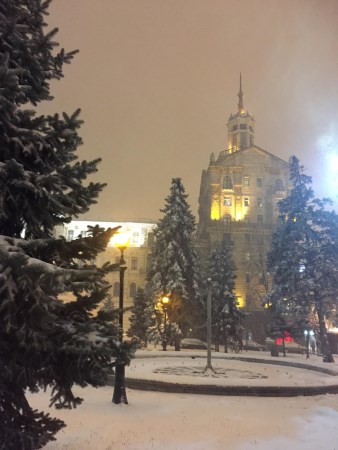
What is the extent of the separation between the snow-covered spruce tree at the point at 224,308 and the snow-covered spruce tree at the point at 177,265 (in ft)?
7.06

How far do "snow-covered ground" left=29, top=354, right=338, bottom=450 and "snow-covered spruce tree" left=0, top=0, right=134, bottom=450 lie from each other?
1.95 m

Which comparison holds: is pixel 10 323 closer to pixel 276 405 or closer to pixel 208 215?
pixel 276 405

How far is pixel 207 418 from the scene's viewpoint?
964 cm

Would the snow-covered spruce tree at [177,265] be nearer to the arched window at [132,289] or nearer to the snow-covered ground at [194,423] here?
the snow-covered ground at [194,423]

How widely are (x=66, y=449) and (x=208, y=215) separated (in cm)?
7897

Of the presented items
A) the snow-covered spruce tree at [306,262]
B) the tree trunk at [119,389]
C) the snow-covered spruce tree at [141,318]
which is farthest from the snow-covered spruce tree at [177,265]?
the tree trunk at [119,389]

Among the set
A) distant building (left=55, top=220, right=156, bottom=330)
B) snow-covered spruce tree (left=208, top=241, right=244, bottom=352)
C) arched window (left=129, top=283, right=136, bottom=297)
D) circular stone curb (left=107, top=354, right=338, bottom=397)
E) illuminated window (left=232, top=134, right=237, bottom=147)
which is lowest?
circular stone curb (left=107, top=354, right=338, bottom=397)

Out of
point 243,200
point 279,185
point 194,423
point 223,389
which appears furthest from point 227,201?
point 194,423

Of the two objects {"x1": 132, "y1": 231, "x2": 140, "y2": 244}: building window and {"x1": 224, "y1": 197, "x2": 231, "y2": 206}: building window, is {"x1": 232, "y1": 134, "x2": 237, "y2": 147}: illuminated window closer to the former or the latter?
{"x1": 224, "y1": 197, "x2": 231, "y2": 206}: building window

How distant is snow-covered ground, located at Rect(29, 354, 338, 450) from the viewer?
7.46 meters

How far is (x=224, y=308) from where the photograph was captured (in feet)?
133

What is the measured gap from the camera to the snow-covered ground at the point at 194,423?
7.46 m

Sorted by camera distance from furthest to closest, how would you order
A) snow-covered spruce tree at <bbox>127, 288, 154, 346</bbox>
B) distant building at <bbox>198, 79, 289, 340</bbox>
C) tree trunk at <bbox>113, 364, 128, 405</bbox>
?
distant building at <bbox>198, 79, 289, 340</bbox> < snow-covered spruce tree at <bbox>127, 288, 154, 346</bbox> < tree trunk at <bbox>113, 364, 128, 405</bbox>

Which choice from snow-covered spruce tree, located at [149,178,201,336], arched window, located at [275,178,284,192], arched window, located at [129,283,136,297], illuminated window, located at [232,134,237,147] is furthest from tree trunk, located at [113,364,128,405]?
illuminated window, located at [232,134,237,147]
